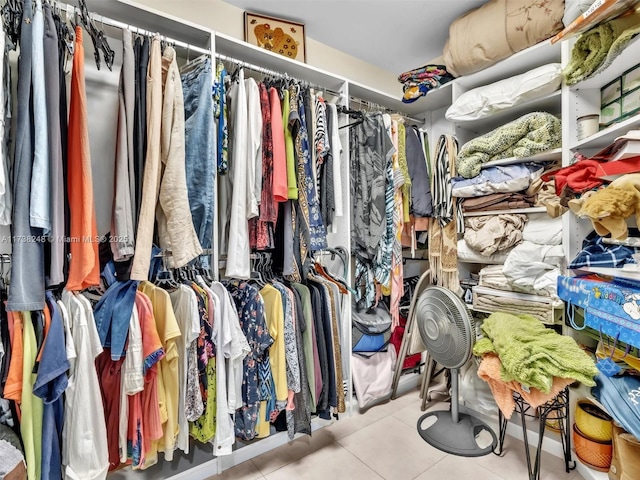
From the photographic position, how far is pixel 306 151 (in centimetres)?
171

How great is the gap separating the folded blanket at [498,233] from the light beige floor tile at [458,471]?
109 centimetres

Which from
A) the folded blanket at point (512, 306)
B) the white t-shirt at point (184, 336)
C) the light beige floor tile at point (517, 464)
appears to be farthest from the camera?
the folded blanket at point (512, 306)

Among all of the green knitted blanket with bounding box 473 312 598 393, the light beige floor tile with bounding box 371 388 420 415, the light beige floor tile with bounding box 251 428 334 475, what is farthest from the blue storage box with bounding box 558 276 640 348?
the light beige floor tile with bounding box 251 428 334 475

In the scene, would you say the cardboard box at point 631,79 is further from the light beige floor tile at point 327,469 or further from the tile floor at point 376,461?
the light beige floor tile at point 327,469

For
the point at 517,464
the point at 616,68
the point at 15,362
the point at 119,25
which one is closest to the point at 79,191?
the point at 15,362

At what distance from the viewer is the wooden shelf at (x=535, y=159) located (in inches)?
68.2

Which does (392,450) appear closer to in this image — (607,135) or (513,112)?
(607,135)

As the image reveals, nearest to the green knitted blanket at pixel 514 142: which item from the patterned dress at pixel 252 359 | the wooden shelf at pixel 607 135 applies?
the wooden shelf at pixel 607 135

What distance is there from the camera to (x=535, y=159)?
6.03ft

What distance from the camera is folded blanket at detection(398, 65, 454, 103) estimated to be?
2.25m

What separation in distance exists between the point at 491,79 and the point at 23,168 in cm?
234

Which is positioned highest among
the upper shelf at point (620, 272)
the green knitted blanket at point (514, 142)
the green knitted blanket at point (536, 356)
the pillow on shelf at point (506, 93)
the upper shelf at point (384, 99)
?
the upper shelf at point (384, 99)

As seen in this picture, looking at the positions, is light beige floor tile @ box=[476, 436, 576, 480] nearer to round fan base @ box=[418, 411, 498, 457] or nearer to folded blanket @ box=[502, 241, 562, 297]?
round fan base @ box=[418, 411, 498, 457]

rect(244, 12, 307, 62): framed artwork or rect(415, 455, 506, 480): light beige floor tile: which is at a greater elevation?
rect(244, 12, 307, 62): framed artwork
